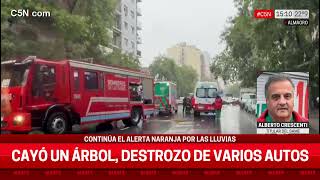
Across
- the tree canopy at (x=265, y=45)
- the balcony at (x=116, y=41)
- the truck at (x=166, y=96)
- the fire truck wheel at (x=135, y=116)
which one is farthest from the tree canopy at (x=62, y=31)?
the tree canopy at (x=265, y=45)

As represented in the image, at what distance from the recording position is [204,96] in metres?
6.07

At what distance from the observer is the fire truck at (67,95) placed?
4871mm

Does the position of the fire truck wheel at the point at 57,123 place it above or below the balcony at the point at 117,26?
below

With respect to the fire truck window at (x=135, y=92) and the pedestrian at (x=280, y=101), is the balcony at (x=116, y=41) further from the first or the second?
the pedestrian at (x=280, y=101)

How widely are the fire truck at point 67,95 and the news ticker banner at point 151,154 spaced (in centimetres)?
22

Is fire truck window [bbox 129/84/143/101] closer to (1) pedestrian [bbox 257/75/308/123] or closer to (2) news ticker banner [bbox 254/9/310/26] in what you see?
(1) pedestrian [bbox 257/75/308/123]

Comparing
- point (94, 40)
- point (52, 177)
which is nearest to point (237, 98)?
point (94, 40)

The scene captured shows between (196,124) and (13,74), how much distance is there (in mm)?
2338

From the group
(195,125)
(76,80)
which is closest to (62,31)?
(76,80)

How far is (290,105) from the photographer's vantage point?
558 cm

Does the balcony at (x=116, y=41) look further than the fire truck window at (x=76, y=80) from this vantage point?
Yes

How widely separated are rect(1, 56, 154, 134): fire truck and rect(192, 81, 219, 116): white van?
1.98 ft

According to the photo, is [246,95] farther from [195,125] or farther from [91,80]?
[91,80]

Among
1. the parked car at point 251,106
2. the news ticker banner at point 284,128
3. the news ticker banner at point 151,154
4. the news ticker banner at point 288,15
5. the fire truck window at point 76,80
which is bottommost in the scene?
the news ticker banner at point 151,154
